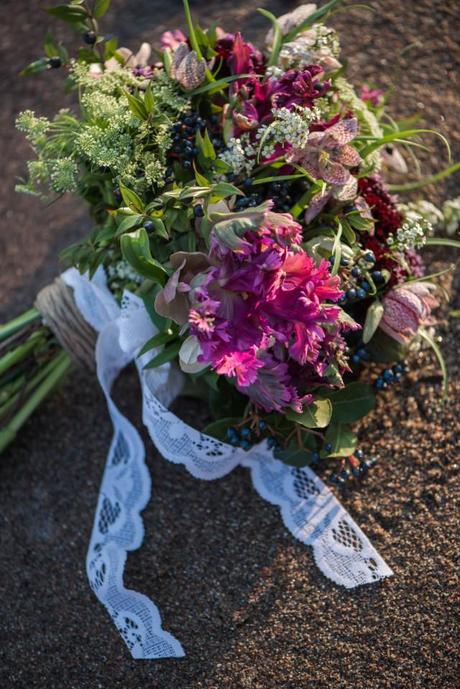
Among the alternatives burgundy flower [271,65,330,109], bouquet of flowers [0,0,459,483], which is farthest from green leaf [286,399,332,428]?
burgundy flower [271,65,330,109]

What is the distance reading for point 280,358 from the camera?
0.89m

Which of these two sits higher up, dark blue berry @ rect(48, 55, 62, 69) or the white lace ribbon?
dark blue berry @ rect(48, 55, 62, 69)

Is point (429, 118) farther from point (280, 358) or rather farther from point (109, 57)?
point (280, 358)

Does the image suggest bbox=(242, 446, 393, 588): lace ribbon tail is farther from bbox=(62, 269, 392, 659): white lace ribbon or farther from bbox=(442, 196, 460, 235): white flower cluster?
bbox=(442, 196, 460, 235): white flower cluster

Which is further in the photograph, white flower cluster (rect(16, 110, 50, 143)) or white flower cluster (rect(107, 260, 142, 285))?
white flower cluster (rect(107, 260, 142, 285))

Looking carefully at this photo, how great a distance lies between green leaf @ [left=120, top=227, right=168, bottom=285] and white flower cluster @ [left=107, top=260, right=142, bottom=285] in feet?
0.75

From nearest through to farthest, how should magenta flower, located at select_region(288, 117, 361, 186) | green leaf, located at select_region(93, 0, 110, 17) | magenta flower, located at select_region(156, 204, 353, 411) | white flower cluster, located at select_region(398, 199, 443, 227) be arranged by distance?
magenta flower, located at select_region(156, 204, 353, 411) < magenta flower, located at select_region(288, 117, 361, 186) < green leaf, located at select_region(93, 0, 110, 17) < white flower cluster, located at select_region(398, 199, 443, 227)

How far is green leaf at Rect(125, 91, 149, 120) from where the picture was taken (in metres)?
0.93

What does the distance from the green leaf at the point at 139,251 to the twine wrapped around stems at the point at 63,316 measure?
0.40 metres

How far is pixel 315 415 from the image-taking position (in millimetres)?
943

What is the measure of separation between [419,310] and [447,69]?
0.84 meters

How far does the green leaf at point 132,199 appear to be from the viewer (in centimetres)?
88

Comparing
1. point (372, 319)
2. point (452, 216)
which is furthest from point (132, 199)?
point (452, 216)

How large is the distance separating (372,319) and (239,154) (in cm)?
32
